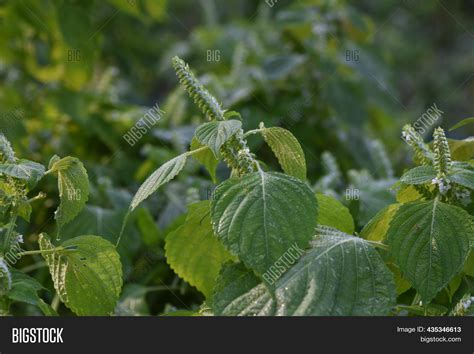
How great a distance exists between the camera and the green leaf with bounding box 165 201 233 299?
115 centimetres

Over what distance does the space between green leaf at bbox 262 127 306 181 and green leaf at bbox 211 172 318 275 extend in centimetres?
9

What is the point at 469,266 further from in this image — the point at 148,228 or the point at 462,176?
the point at 148,228

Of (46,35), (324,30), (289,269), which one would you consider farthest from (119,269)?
(324,30)

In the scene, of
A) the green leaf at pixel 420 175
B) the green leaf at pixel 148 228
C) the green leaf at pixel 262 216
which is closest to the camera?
the green leaf at pixel 262 216

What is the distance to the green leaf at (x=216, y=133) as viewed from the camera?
39.2 inches

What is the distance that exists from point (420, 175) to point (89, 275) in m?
0.51

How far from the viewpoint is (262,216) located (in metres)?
0.99

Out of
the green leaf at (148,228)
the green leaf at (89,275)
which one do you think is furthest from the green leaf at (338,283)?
the green leaf at (148,228)

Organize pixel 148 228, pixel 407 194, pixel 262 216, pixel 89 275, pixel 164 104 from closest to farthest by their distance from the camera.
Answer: pixel 262 216
pixel 89 275
pixel 407 194
pixel 148 228
pixel 164 104

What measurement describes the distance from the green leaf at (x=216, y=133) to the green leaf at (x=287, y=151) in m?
0.10

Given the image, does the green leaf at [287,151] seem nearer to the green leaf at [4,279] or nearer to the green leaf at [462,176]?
the green leaf at [462,176]

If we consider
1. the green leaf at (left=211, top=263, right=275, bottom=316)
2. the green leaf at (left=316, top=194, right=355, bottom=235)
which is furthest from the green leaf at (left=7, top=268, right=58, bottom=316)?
the green leaf at (left=316, top=194, right=355, bottom=235)

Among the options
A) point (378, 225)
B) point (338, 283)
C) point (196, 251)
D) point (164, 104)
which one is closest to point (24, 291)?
point (196, 251)
